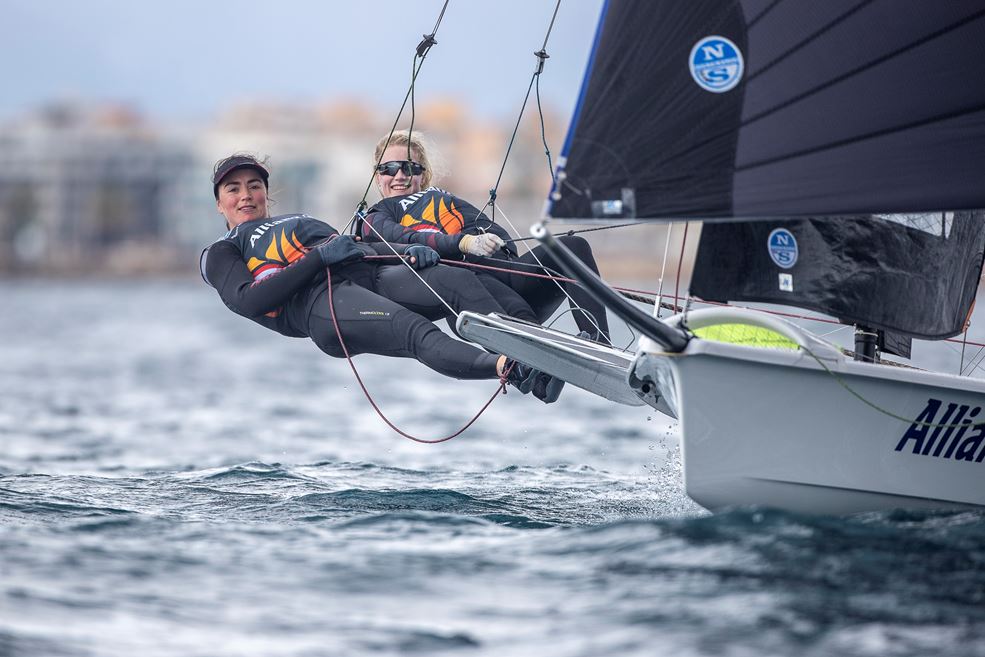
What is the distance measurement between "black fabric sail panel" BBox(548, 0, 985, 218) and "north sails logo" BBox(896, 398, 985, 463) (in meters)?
0.68

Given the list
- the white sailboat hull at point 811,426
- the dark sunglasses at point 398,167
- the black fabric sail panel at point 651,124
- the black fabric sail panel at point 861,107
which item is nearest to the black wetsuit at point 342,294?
the dark sunglasses at point 398,167

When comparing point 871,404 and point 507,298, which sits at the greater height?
point 507,298

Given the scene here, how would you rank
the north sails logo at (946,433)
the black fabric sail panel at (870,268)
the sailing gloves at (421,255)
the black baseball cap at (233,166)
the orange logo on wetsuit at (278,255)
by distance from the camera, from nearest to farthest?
the north sails logo at (946,433) → the black fabric sail panel at (870,268) → the sailing gloves at (421,255) → the orange logo on wetsuit at (278,255) → the black baseball cap at (233,166)

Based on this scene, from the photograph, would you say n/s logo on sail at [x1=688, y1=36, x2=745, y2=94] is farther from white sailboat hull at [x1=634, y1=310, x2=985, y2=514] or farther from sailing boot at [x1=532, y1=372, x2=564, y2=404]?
sailing boot at [x1=532, y1=372, x2=564, y2=404]

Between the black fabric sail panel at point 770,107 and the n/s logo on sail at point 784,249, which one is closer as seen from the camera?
the black fabric sail panel at point 770,107

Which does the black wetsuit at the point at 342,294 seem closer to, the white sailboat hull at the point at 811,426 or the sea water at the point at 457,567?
the sea water at the point at 457,567

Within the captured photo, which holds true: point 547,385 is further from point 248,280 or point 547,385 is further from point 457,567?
point 248,280

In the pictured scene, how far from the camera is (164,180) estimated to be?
7919 centimetres

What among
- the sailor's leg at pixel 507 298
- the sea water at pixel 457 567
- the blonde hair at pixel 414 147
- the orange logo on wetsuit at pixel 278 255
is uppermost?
the blonde hair at pixel 414 147

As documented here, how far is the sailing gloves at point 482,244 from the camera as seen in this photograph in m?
4.30

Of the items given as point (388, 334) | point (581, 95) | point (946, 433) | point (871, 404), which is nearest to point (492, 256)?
point (388, 334)

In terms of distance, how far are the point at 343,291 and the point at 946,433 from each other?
6.18 feet

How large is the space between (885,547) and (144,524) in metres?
2.16

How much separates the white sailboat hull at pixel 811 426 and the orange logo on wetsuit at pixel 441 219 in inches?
42.4
